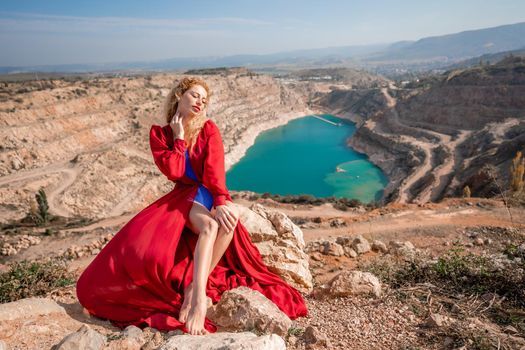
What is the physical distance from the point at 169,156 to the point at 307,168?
48.8m

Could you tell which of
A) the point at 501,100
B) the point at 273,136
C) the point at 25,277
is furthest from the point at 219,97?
the point at 25,277

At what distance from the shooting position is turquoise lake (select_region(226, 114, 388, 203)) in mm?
42375

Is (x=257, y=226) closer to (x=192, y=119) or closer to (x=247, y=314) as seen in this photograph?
(x=192, y=119)

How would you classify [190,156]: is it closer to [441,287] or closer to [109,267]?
[109,267]

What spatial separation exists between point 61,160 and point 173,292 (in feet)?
117

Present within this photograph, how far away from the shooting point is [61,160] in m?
33.9

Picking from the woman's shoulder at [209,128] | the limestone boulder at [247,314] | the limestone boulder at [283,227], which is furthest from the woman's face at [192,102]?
the limestone boulder at [283,227]

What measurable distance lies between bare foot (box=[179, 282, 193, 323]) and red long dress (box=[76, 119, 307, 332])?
0.07 meters

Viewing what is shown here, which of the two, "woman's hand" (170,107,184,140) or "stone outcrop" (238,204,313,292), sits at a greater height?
"woman's hand" (170,107,184,140)

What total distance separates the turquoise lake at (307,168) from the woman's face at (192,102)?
114 ft

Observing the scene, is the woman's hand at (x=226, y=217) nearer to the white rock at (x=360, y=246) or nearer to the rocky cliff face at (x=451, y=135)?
the white rock at (x=360, y=246)

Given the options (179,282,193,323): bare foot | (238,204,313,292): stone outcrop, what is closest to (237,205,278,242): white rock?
(238,204,313,292): stone outcrop

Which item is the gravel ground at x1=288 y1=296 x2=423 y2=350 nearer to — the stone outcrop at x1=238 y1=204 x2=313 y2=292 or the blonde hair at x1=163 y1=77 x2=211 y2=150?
the stone outcrop at x1=238 y1=204 x2=313 y2=292

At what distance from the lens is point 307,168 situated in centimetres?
5212
